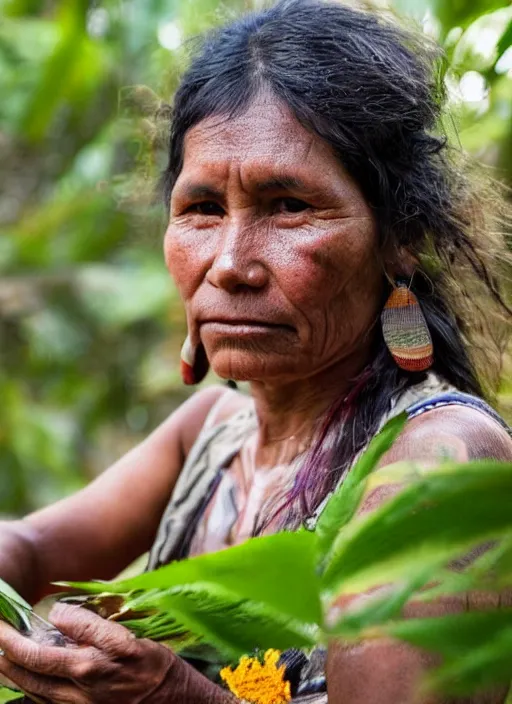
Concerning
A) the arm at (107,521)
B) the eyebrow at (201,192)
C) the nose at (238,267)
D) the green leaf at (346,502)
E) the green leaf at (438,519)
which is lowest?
the arm at (107,521)

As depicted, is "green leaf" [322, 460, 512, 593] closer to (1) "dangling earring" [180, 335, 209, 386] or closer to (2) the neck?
(2) the neck

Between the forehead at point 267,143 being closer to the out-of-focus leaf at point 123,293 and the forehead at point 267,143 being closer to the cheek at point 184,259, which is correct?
→ the cheek at point 184,259

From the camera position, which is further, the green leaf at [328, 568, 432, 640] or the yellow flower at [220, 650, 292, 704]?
the yellow flower at [220, 650, 292, 704]

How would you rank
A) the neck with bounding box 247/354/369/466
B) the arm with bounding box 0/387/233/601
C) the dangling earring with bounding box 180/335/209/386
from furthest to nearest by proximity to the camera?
the arm with bounding box 0/387/233/601, the dangling earring with bounding box 180/335/209/386, the neck with bounding box 247/354/369/466

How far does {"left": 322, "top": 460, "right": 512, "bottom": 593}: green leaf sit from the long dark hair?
3.51 ft

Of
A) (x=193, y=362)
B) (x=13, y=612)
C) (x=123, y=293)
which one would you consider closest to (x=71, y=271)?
(x=123, y=293)

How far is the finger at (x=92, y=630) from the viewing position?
146cm

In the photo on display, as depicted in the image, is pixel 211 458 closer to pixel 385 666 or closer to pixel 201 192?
pixel 201 192

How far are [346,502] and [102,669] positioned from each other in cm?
61

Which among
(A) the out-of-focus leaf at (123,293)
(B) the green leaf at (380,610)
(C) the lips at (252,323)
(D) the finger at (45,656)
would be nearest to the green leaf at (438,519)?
(B) the green leaf at (380,610)

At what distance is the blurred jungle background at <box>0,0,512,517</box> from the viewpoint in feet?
20.6

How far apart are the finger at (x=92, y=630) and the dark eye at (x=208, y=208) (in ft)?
2.74

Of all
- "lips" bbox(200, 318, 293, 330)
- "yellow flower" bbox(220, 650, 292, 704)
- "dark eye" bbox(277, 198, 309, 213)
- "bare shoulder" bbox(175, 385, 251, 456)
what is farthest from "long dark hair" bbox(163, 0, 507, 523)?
"bare shoulder" bbox(175, 385, 251, 456)

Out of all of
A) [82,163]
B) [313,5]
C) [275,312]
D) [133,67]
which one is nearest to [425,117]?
[313,5]
